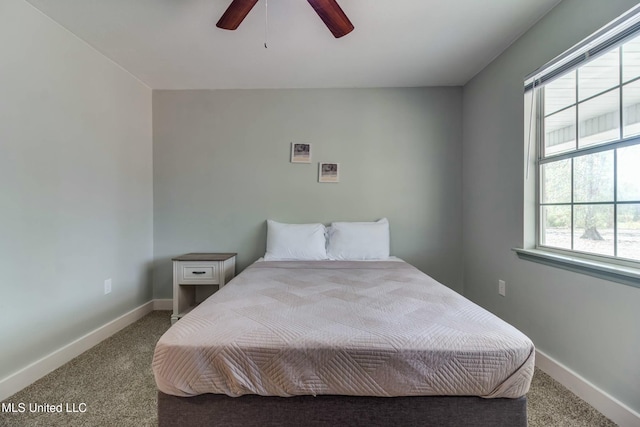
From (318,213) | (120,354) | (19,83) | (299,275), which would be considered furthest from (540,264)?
(19,83)

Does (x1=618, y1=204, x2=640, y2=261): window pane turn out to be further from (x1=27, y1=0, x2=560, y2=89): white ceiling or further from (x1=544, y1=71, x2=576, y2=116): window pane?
(x1=27, y1=0, x2=560, y2=89): white ceiling

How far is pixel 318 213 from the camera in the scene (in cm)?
278

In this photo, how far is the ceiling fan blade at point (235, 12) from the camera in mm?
1359

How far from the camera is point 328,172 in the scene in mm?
2773

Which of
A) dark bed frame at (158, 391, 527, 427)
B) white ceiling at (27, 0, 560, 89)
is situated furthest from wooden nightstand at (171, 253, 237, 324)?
white ceiling at (27, 0, 560, 89)

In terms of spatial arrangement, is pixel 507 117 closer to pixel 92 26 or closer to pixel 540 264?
pixel 540 264

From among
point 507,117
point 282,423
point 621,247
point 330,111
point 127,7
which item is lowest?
point 282,423

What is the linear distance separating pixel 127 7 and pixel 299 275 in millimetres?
2074

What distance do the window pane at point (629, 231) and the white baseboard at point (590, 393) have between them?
0.72 m

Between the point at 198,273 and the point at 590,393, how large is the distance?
9.20ft

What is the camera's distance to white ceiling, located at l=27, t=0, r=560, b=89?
1.66m

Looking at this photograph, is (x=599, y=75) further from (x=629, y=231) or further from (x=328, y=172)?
(x=328, y=172)

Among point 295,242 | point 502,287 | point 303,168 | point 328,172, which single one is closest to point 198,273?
point 295,242

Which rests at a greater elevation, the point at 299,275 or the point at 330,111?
the point at 330,111
